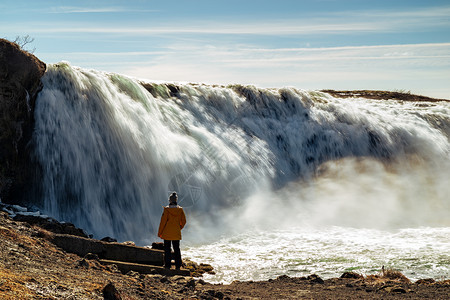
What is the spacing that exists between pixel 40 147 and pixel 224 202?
6.75 meters

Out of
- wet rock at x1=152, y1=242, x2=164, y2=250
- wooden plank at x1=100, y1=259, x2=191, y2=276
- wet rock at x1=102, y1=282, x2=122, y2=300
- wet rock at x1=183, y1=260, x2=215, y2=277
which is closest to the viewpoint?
wet rock at x1=102, y1=282, x2=122, y2=300

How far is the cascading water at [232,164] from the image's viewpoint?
15.6 meters

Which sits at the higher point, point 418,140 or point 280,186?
point 418,140

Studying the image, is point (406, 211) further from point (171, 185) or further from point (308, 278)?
point (308, 278)

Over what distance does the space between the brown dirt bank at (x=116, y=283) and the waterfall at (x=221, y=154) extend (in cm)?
548

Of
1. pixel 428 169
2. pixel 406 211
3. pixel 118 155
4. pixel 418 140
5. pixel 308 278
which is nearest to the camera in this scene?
pixel 308 278

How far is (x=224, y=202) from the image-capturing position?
762 inches

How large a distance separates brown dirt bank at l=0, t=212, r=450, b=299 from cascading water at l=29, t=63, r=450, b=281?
6.43ft

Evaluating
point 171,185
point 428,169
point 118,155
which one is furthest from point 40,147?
point 428,169

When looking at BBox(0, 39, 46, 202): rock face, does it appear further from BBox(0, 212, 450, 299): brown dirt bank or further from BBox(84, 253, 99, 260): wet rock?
BBox(84, 253, 99, 260): wet rock

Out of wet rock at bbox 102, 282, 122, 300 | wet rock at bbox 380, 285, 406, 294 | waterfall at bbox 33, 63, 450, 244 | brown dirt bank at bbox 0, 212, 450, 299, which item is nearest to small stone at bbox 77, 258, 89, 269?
brown dirt bank at bbox 0, 212, 450, 299

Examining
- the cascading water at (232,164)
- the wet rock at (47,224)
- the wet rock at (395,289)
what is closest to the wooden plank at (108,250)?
the wet rock at (47,224)

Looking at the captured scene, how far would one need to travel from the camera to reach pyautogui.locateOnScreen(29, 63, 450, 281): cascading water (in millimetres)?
15633

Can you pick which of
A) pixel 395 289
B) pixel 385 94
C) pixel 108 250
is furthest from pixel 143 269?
pixel 385 94
